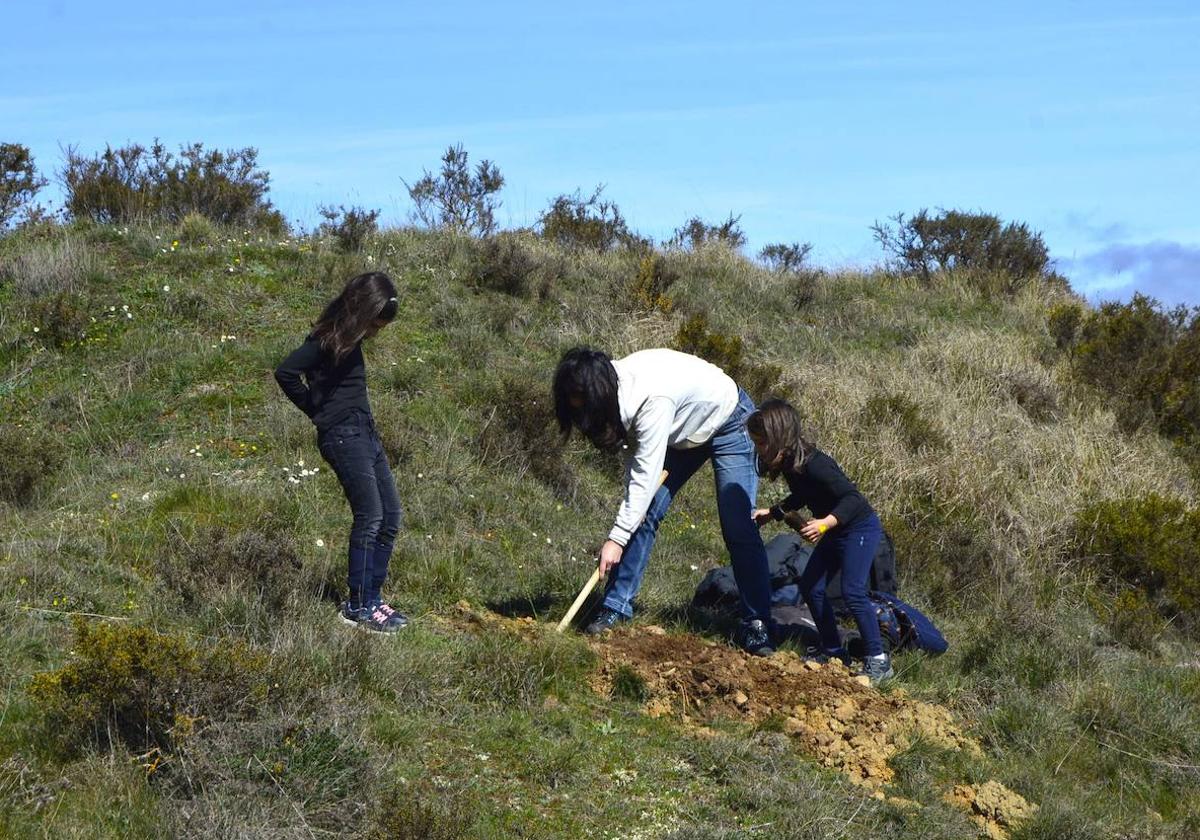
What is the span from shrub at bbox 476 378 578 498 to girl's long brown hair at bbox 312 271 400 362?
129 inches

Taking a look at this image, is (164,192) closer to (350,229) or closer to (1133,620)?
(350,229)

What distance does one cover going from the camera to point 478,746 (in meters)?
4.80

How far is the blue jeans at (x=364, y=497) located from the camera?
5.62 metres

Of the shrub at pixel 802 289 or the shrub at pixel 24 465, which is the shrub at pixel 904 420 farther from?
the shrub at pixel 24 465

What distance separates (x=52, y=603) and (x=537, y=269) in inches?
282

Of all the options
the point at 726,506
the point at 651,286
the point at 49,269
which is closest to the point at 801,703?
the point at 726,506

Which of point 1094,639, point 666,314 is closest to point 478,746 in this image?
point 1094,639

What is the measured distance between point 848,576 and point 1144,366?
7.99 m

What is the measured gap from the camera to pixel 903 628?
671 cm

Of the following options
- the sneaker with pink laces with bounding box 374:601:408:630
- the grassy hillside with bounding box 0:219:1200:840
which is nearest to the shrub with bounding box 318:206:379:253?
the grassy hillside with bounding box 0:219:1200:840

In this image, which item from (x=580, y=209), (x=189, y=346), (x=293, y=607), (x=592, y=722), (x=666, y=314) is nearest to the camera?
(x=592, y=722)

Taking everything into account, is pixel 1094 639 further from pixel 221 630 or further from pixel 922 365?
pixel 221 630

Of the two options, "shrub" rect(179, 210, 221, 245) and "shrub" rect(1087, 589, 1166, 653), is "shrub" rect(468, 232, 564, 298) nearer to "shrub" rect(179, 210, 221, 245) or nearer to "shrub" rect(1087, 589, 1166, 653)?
"shrub" rect(179, 210, 221, 245)

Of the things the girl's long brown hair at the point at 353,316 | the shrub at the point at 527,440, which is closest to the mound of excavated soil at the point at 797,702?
the girl's long brown hair at the point at 353,316
